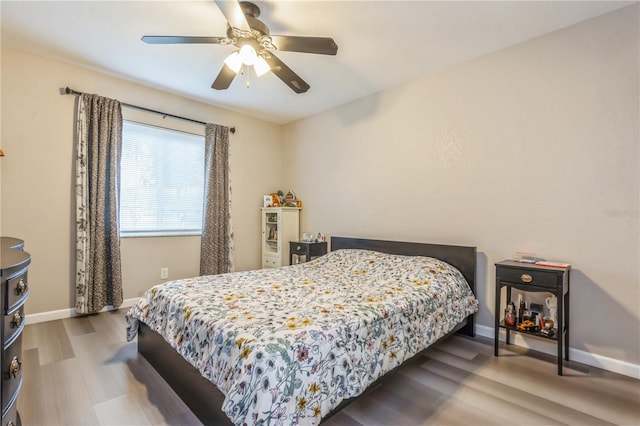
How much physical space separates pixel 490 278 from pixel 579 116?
1.43 meters

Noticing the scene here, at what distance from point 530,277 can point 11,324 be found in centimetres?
285

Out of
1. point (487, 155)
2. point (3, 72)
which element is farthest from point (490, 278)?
point (3, 72)

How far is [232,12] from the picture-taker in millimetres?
1833

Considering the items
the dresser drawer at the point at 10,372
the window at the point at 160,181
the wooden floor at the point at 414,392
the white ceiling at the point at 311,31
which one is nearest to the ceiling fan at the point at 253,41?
the white ceiling at the point at 311,31

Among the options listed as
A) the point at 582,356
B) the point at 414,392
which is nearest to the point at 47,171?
the point at 414,392

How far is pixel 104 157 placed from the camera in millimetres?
3188

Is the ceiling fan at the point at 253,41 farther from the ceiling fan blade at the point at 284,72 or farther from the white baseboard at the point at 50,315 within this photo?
the white baseboard at the point at 50,315

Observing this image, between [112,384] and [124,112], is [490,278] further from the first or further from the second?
[124,112]

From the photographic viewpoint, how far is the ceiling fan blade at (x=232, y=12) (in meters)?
1.73

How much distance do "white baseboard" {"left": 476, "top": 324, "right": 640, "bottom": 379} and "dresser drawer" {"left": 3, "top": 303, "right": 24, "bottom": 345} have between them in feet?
10.3

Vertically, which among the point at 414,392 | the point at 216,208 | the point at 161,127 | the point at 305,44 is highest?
the point at 305,44

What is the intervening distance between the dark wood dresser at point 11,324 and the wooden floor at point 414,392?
0.63 meters

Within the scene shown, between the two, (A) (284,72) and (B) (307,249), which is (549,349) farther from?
(A) (284,72)

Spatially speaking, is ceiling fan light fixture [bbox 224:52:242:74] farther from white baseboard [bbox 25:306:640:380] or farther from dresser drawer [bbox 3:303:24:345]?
white baseboard [bbox 25:306:640:380]
